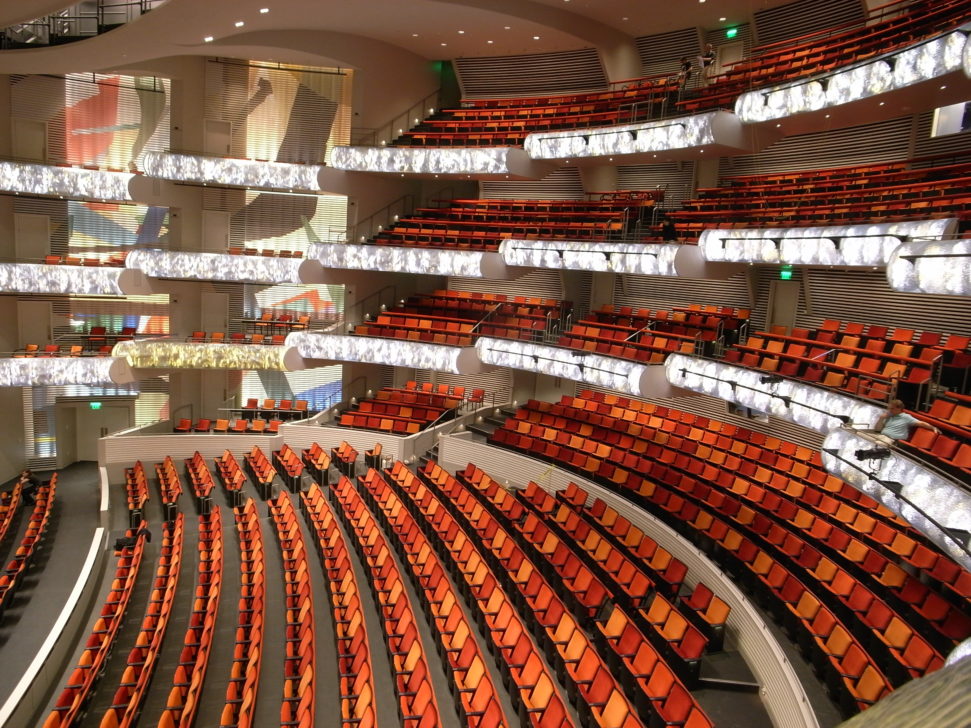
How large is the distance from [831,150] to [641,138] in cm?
242

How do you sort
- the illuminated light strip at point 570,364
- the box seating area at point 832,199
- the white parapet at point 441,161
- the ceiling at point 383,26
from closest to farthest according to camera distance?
the box seating area at point 832,199 < the illuminated light strip at point 570,364 < the ceiling at point 383,26 < the white parapet at point 441,161

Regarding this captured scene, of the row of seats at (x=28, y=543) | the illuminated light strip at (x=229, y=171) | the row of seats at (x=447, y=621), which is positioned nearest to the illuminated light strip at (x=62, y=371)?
the row of seats at (x=28, y=543)

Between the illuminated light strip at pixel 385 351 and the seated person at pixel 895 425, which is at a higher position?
the seated person at pixel 895 425

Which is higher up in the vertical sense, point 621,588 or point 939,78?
point 939,78

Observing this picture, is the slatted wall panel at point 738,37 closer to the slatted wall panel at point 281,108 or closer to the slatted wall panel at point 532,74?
the slatted wall panel at point 532,74

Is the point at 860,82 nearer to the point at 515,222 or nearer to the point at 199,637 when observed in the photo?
the point at 515,222

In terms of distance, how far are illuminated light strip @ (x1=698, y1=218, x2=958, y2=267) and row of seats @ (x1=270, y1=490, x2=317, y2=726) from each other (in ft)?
17.2

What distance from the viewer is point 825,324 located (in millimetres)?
8648

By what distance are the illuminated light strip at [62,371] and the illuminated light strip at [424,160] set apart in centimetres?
452

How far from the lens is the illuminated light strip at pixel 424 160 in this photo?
11391 millimetres

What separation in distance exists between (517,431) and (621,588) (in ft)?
15.9

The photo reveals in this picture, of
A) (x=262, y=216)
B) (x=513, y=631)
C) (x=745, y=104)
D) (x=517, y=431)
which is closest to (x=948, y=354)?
(x=745, y=104)

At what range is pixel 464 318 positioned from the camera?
12.7 metres

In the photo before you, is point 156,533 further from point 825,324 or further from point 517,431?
point 825,324
